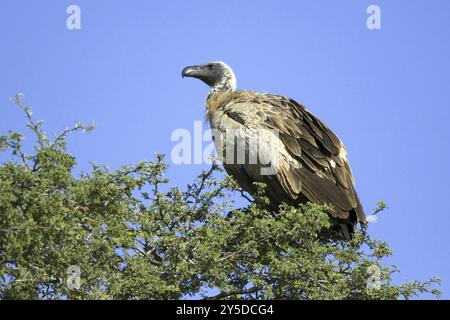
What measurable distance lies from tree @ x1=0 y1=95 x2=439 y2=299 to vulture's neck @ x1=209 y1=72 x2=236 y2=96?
4786 millimetres

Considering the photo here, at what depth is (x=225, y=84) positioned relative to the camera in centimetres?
1772

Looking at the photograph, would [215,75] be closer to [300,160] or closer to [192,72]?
[192,72]

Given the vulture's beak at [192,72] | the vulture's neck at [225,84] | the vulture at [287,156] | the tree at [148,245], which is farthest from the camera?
the vulture's beak at [192,72]

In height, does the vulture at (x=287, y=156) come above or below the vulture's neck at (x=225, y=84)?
below

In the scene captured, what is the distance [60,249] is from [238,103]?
5860 mm

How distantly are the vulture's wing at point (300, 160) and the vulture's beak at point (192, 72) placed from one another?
2.41 meters

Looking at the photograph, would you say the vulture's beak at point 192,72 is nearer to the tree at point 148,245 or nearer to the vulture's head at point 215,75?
the vulture's head at point 215,75

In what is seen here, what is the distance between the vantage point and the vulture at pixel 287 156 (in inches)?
574

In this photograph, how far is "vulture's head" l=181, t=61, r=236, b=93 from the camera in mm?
17703

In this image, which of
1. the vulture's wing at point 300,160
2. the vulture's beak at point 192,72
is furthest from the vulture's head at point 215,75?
the vulture's wing at point 300,160

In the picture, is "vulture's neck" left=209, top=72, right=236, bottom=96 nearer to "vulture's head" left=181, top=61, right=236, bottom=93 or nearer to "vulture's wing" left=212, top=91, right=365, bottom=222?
"vulture's head" left=181, top=61, right=236, bottom=93

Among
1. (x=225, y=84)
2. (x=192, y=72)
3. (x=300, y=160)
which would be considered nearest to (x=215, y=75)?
(x=225, y=84)

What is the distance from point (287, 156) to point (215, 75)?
363cm
